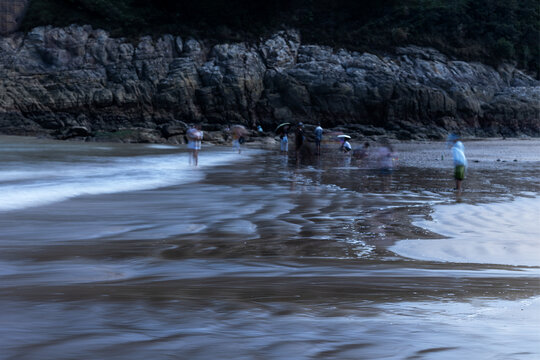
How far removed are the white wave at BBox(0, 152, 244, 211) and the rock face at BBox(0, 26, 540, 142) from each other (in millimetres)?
30934

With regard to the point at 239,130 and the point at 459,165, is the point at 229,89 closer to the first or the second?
the point at 239,130

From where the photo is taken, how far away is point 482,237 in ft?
20.9

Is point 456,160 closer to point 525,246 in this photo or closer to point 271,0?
point 525,246

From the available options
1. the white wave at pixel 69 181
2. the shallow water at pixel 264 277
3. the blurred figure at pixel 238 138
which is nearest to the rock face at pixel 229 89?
the blurred figure at pixel 238 138

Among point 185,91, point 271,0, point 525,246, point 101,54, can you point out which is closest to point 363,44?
point 271,0

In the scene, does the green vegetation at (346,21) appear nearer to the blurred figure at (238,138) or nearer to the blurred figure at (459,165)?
the blurred figure at (238,138)

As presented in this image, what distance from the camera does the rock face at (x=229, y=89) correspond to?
4706 centimetres

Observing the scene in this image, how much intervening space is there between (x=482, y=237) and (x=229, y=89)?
44563 mm

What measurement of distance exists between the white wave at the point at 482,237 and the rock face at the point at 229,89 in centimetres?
4034

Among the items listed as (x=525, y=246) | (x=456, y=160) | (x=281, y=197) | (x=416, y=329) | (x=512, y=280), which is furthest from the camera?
(x=456, y=160)

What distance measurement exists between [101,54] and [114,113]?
5.52m

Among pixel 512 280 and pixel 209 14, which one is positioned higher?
pixel 209 14

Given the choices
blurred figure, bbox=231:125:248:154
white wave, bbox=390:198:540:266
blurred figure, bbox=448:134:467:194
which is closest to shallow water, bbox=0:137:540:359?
white wave, bbox=390:198:540:266

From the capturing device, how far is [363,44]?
56.1m
